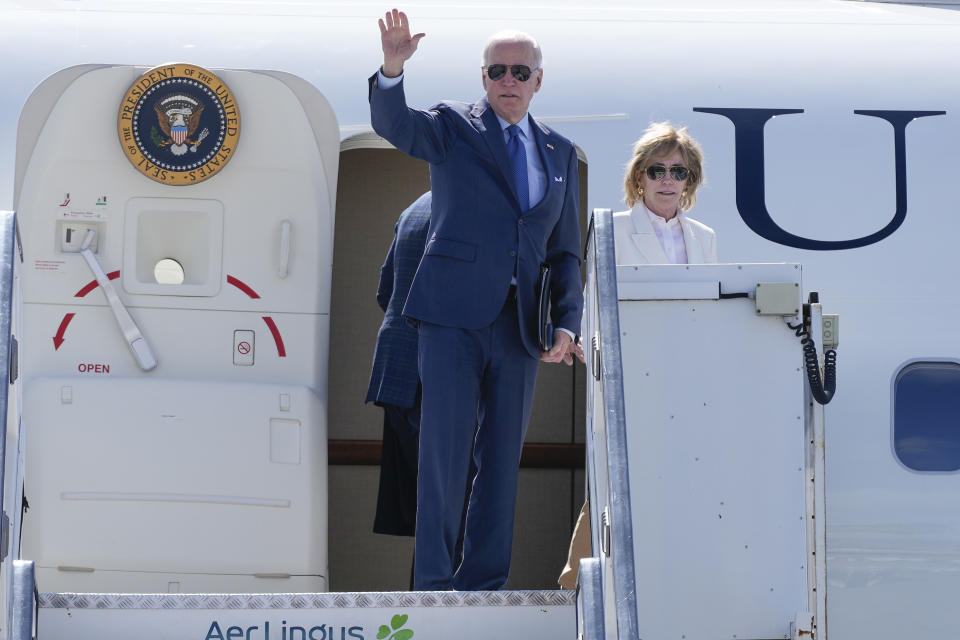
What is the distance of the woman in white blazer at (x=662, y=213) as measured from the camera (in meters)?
4.76

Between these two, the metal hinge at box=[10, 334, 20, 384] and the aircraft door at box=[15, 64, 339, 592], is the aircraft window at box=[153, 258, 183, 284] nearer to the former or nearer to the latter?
the aircraft door at box=[15, 64, 339, 592]

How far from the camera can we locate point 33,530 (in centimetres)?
499

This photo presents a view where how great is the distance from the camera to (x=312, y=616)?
400cm

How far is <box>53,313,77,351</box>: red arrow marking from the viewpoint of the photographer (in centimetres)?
521

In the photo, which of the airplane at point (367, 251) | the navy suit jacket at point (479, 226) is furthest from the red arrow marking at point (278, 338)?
the navy suit jacket at point (479, 226)

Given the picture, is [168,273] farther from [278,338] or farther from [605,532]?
[605,532]

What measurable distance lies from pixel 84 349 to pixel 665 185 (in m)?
2.36

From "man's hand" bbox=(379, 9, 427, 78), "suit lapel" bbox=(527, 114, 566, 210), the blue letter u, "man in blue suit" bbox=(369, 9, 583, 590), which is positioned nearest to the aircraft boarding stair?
"man in blue suit" bbox=(369, 9, 583, 590)

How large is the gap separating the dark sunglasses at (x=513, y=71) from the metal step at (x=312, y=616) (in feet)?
5.41

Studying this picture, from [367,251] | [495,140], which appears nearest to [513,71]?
[495,140]

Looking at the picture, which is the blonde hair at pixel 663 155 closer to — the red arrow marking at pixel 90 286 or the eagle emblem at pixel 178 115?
the eagle emblem at pixel 178 115

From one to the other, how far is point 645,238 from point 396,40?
1.32 meters

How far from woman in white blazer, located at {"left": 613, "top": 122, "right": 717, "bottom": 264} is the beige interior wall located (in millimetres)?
1913

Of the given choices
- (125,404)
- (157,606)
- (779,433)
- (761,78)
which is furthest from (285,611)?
(761,78)
